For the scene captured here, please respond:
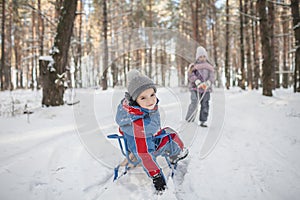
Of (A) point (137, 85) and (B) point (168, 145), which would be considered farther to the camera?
(B) point (168, 145)

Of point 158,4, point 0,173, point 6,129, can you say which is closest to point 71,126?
point 6,129

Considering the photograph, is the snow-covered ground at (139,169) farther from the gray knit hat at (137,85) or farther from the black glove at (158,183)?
the gray knit hat at (137,85)

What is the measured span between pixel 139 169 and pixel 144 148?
62 centimetres

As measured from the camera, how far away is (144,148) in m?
2.14

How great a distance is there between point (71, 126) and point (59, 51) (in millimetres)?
3012

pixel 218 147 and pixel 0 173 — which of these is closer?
pixel 0 173

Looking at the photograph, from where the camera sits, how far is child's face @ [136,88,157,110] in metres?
2.25

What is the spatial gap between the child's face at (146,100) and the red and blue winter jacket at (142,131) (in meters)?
0.06

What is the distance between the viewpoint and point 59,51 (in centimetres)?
627

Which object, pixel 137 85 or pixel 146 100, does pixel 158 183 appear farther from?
pixel 137 85

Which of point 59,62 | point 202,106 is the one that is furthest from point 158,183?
point 59,62

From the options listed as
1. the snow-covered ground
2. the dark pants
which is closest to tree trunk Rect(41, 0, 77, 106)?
the snow-covered ground

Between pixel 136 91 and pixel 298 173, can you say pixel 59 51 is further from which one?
pixel 298 173

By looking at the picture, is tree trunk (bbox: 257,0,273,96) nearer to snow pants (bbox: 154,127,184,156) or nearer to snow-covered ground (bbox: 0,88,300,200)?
snow-covered ground (bbox: 0,88,300,200)
